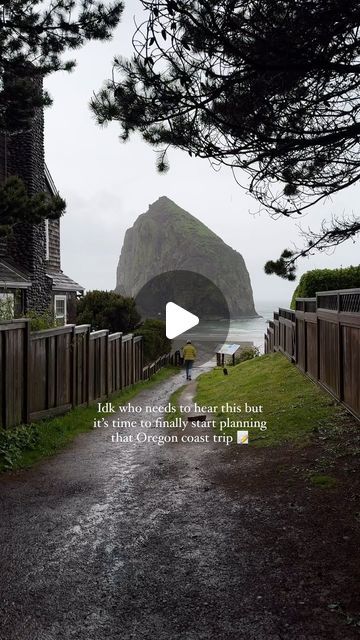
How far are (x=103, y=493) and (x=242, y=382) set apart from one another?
341 inches

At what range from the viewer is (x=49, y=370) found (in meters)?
A: 10.0

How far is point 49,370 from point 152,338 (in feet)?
44.2

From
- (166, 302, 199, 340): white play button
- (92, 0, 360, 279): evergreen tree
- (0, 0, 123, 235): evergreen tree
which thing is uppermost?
(0, 0, 123, 235): evergreen tree

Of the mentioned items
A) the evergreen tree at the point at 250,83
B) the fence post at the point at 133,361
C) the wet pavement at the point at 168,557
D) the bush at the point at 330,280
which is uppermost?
the evergreen tree at the point at 250,83

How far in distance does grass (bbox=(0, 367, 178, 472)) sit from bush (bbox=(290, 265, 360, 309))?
882 cm

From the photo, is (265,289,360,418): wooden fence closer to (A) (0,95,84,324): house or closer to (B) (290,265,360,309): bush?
(B) (290,265,360,309): bush

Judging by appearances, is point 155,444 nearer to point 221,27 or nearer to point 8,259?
point 221,27

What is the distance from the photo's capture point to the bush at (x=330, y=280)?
638 inches

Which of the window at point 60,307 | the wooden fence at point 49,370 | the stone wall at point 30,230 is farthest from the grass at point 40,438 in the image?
the window at point 60,307

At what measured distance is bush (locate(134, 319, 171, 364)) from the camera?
22.9 metres

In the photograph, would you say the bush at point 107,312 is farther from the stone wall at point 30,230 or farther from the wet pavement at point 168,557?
the wet pavement at point 168,557

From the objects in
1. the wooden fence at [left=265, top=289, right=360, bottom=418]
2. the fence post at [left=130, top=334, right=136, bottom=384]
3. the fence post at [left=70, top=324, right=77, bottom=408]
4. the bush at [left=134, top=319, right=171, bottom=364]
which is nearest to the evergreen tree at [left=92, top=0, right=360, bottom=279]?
the wooden fence at [left=265, top=289, right=360, bottom=418]

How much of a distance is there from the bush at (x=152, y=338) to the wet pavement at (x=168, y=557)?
15915 millimetres

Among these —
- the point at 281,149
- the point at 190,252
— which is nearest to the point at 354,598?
the point at 281,149
